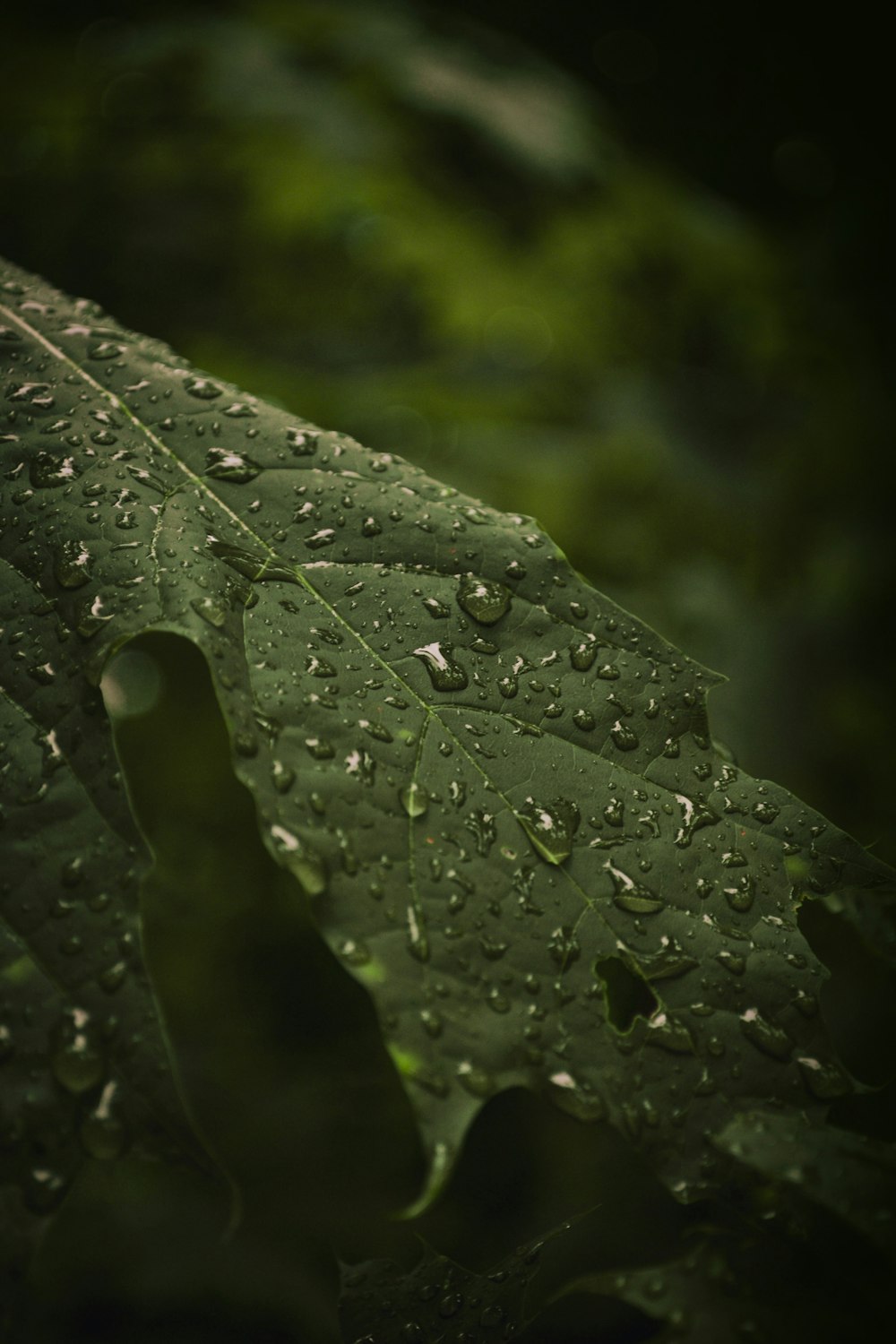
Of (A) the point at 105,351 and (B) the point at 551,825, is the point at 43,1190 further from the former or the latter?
→ (A) the point at 105,351

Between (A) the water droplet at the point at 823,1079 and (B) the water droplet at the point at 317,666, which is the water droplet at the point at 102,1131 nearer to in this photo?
(B) the water droplet at the point at 317,666

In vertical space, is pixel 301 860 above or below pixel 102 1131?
above

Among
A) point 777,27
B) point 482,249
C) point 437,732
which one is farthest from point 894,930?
point 777,27

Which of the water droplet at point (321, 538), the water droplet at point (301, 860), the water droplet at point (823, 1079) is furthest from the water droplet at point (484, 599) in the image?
the water droplet at point (823, 1079)

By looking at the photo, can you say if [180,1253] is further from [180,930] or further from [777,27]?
[777,27]

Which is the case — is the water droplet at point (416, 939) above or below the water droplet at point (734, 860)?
below

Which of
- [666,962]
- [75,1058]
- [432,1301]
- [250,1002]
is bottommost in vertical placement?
[250,1002]

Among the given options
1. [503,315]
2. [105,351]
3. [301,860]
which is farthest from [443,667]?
[503,315]
